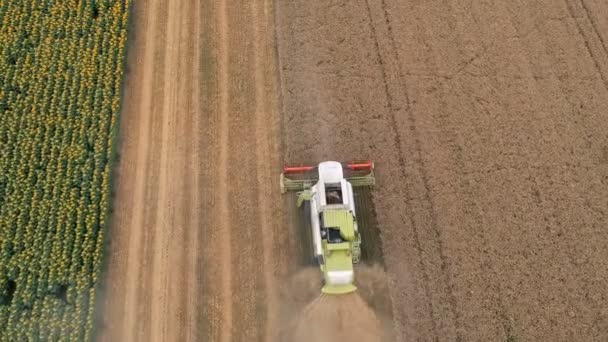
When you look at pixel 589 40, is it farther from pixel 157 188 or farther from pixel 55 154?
pixel 55 154

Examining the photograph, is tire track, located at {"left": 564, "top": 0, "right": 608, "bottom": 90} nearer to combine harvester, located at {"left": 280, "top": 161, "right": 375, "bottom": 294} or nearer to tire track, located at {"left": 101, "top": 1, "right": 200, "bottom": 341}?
combine harvester, located at {"left": 280, "top": 161, "right": 375, "bottom": 294}

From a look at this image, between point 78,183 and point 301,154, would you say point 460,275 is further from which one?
point 78,183

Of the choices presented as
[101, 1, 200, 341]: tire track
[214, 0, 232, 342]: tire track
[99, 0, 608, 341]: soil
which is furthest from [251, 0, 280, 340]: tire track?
[101, 1, 200, 341]: tire track

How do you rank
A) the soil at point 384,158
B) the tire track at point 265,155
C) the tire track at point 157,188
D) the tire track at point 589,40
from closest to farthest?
1. the tire track at point 157,188
2. the soil at point 384,158
3. the tire track at point 265,155
4. the tire track at point 589,40

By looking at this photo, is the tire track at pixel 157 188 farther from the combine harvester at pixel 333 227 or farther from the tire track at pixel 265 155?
the combine harvester at pixel 333 227

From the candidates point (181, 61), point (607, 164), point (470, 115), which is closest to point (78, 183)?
point (181, 61)

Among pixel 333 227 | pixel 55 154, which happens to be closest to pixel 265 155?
pixel 333 227

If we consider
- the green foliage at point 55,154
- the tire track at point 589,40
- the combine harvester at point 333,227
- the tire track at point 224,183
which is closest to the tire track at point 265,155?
the tire track at point 224,183
